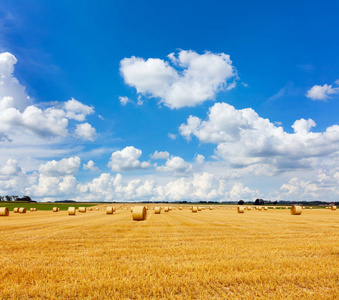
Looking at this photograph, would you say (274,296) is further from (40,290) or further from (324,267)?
(40,290)

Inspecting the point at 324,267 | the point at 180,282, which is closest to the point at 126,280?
the point at 180,282

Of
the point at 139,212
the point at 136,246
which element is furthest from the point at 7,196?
the point at 136,246

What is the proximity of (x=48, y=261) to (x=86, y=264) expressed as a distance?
1595 millimetres

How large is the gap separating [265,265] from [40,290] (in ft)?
22.1

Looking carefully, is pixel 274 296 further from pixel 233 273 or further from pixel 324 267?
pixel 324 267

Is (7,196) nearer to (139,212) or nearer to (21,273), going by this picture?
(139,212)

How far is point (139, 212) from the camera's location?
28172 millimetres

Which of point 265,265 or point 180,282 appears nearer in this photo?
point 180,282

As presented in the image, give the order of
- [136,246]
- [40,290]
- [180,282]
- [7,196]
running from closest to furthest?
[40,290] → [180,282] → [136,246] → [7,196]

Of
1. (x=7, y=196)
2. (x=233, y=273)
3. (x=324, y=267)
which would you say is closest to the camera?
(x=233, y=273)

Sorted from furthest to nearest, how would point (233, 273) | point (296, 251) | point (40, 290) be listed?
point (296, 251) → point (233, 273) → point (40, 290)

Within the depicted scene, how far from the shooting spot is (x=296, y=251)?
10992 millimetres

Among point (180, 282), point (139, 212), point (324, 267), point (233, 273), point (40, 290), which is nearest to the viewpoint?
point (40, 290)

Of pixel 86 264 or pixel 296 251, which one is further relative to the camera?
pixel 296 251
